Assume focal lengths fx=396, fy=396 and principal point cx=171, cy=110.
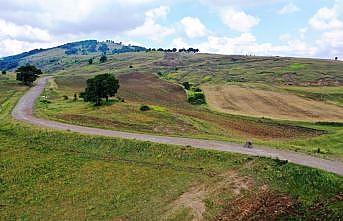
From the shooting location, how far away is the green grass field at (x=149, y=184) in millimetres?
30953

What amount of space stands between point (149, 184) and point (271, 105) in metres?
60.9

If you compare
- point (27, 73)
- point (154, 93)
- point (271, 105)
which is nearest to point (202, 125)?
point (271, 105)

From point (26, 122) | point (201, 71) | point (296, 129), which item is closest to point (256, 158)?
point (296, 129)

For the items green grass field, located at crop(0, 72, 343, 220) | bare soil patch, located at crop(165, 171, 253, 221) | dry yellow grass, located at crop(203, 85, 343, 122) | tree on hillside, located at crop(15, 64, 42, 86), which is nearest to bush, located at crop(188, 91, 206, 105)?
dry yellow grass, located at crop(203, 85, 343, 122)

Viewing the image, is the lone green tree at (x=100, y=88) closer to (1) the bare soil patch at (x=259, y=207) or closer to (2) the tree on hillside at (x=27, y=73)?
(1) the bare soil patch at (x=259, y=207)

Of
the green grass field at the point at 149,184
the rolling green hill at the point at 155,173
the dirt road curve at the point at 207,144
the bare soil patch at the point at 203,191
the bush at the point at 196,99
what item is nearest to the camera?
the green grass field at the point at 149,184

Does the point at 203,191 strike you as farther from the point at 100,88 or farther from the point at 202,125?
the point at 100,88

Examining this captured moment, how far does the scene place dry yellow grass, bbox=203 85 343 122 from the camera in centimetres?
7906

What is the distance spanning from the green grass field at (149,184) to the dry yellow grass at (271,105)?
41.1 m

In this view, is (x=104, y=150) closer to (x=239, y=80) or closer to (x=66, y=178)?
(x=66, y=178)

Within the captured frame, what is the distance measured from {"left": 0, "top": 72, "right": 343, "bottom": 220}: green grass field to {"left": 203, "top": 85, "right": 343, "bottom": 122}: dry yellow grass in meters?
41.1

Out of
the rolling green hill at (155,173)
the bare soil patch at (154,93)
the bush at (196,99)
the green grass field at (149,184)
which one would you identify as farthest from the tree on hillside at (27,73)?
the green grass field at (149,184)

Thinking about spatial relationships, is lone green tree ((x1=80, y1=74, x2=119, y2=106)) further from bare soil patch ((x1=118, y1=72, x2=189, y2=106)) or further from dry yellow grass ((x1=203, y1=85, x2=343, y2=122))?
dry yellow grass ((x1=203, y1=85, x2=343, y2=122))

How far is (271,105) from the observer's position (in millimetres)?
91812
